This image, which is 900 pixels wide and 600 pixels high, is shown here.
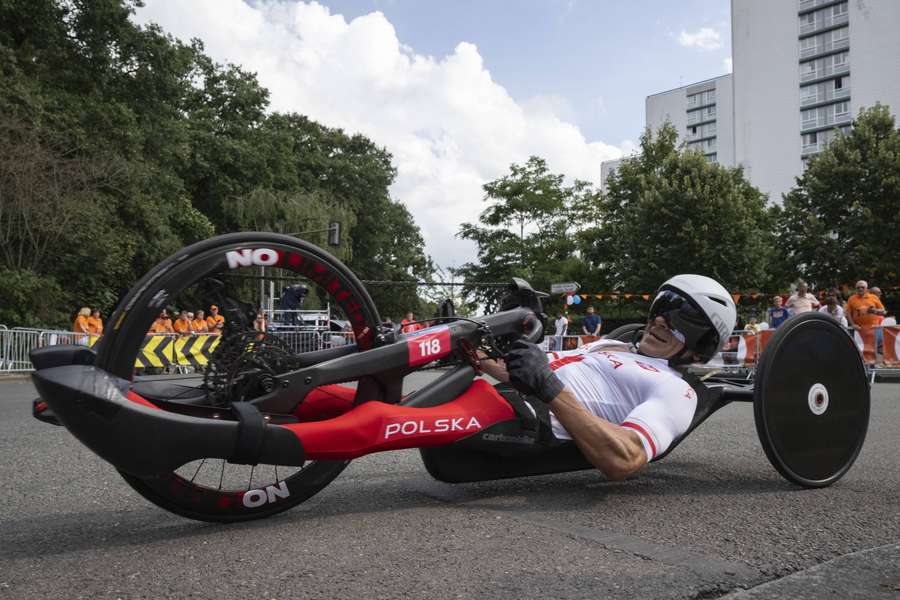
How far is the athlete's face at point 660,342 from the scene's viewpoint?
3.75 metres

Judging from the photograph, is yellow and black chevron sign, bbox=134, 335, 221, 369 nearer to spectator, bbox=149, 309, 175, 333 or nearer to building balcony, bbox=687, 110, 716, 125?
spectator, bbox=149, 309, 175, 333

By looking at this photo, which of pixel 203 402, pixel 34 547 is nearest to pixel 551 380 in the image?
pixel 203 402

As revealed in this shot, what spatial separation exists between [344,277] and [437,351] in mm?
501

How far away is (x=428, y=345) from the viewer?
3.15 metres

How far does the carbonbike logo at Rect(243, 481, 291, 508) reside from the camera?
289cm

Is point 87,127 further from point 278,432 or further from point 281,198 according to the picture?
point 278,432

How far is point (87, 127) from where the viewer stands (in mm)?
24516

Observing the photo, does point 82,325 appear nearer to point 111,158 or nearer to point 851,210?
point 111,158

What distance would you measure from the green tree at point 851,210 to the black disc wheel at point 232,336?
29.8m

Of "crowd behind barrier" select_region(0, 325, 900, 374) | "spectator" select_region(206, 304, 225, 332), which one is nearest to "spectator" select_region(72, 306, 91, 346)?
"crowd behind barrier" select_region(0, 325, 900, 374)

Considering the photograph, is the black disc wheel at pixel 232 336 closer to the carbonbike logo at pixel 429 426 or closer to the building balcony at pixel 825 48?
the carbonbike logo at pixel 429 426

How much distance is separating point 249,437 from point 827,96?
6980cm

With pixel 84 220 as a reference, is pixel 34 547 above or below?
below

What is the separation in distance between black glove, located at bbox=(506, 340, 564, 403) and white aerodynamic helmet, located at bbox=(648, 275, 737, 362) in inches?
34.5
